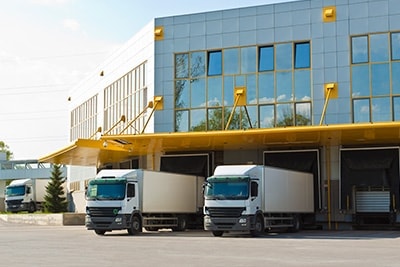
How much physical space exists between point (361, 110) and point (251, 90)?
6.01 m

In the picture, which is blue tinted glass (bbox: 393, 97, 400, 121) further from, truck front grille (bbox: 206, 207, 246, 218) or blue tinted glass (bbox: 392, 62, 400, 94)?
truck front grille (bbox: 206, 207, 246, 218)

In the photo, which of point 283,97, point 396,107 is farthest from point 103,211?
point 396,107

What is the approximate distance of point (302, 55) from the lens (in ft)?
128

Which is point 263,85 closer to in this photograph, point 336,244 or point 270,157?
point 270,157

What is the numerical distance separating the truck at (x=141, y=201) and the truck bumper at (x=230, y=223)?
4.18 m

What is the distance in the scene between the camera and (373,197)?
124 ft

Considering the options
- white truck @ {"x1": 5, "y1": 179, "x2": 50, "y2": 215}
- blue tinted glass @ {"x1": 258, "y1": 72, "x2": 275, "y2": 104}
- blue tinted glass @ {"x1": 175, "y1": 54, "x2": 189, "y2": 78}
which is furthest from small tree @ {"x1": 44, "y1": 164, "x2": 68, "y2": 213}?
blue tinted glass @ {"x1": 258, "y1": 72, "x2": 275, "y2": 104}

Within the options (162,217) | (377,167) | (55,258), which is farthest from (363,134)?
(55,258)

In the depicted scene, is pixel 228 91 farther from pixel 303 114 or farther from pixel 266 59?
pixel 303 114

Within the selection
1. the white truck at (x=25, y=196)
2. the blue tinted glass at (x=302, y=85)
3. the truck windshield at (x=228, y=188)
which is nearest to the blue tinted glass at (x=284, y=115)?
the blue tinted glass at (x=302, y=85)

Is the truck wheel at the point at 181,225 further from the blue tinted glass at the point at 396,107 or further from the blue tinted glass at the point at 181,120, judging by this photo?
the blue tinted glass at the point at 396,107

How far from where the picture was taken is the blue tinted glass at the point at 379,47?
3744cm

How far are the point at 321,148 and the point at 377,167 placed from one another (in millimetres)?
3357

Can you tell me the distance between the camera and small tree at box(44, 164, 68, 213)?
63562 mm
